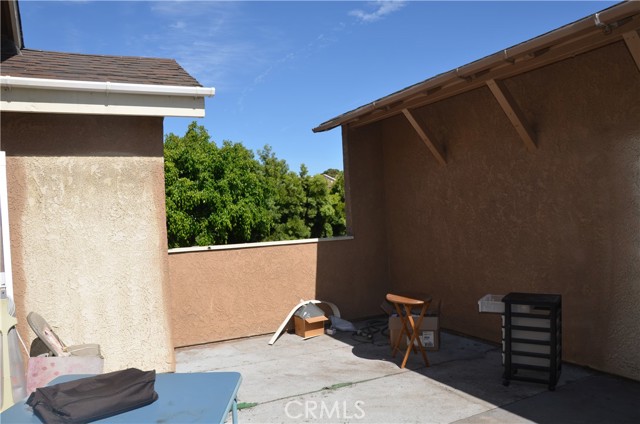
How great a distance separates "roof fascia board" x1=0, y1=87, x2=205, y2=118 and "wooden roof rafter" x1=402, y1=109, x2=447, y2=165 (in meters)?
3.07

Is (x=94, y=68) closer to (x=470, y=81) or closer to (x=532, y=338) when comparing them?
(x=470, y=81)

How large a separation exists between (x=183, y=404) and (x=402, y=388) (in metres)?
2.98

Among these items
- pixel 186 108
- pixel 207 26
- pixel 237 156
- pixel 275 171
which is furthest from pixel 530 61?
pixel 275 171

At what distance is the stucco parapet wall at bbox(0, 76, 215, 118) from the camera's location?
460cm

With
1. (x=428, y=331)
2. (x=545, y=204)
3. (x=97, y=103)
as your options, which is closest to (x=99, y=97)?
(x=97, y=103)

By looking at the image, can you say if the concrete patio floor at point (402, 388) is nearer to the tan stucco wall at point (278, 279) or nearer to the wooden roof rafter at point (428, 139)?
the tan stucco wall at point (278, 279)

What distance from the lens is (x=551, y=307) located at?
471cm

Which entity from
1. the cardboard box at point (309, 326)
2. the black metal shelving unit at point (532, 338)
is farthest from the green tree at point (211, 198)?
the black metal shelving unit at point (532, 338)

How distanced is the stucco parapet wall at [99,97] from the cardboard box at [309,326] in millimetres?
3517

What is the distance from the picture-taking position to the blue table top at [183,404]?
2396mm

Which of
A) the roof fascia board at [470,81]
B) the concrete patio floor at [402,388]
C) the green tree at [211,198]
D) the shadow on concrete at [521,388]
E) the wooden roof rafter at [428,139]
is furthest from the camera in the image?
the green tree at [211,198]

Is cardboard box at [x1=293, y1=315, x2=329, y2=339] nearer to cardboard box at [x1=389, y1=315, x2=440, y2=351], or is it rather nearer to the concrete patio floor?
the concrete patio floor

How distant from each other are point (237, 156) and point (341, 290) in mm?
16006

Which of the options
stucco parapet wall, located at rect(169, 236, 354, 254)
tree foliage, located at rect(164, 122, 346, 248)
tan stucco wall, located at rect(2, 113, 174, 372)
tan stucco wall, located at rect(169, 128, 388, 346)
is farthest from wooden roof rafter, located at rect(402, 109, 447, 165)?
tree foliage, located at rect(164, 122, 346, 248)
